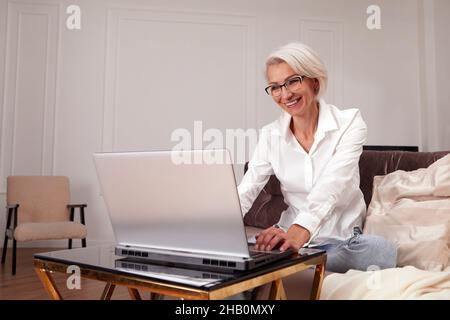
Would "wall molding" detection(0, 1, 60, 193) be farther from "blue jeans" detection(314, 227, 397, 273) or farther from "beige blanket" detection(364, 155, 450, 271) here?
"blue jeans" detection(314, 227, 397, 273)

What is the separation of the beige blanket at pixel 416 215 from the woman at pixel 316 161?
0.38ft

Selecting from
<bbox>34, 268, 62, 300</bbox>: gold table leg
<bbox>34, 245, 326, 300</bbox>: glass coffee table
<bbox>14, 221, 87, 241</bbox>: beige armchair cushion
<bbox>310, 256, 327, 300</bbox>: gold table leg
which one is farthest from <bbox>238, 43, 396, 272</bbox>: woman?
<bbox>14, 221, 87, 241</bbox>: beige armchair cushion

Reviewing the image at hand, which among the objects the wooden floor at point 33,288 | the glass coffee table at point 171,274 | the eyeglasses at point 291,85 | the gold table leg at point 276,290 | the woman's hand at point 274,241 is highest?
the eyeglasses at point 291,85

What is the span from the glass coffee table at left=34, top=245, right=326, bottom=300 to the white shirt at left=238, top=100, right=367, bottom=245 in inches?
17.3

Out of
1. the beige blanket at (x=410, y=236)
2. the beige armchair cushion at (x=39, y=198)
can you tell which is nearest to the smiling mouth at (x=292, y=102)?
the beige blanket at (x=410, y=236)

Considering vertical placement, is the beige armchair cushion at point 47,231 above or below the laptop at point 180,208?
below

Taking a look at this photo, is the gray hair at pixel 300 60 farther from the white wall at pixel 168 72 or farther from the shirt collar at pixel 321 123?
the white wall at pixel 168 72

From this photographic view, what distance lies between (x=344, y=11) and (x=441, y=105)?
1.61m

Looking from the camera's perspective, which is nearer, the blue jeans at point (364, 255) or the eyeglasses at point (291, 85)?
the blue jeans at point (364, 255)

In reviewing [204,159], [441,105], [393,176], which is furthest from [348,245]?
[441,105]

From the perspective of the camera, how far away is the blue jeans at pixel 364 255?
1360 mm
